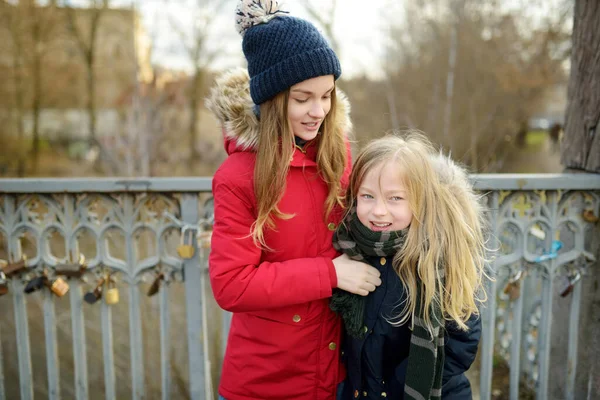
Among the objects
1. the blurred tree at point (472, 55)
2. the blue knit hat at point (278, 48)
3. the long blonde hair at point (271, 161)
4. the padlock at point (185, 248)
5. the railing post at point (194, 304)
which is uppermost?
the blurred tree at point (472, 55)

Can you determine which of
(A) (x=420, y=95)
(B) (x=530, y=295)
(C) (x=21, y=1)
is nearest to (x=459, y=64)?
(A) (x=420, y=95)

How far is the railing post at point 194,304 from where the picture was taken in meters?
2.29

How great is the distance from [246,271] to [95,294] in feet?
3.62

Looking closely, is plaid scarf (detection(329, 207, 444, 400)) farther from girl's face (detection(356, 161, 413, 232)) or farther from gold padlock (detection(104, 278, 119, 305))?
gold padlock (detection(104, 278, 119, 305))

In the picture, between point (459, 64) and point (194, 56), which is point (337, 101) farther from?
point (194, 56)

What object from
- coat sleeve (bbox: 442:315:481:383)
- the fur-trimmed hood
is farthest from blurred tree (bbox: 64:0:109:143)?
coat sleeve (bbox: 442:315:481:383)

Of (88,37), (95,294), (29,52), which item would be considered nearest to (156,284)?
(95,294)

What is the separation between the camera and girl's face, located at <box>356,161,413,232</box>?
5.40 feet

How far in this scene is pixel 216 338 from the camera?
4414 millimetres

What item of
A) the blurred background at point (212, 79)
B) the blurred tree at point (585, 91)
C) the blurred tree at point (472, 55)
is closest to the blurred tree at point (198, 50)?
the blurred background at point (212, 79)

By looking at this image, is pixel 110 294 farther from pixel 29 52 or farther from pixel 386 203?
pixel 29 52

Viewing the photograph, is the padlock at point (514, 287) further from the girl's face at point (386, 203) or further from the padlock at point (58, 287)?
the padlock at point (58, 287)

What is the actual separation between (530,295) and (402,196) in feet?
8.38

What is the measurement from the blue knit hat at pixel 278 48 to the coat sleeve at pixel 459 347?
105 centimetres
